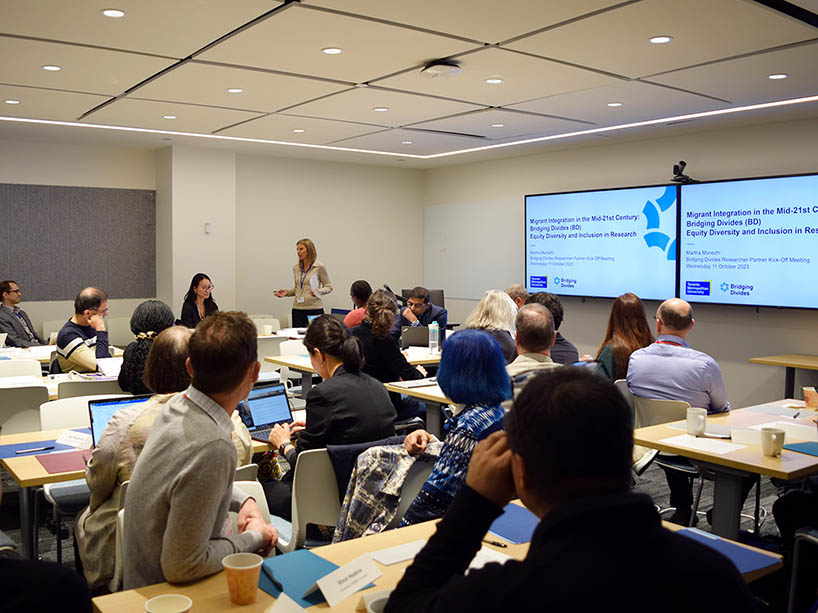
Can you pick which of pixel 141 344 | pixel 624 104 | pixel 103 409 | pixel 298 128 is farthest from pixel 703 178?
pixel 103 409

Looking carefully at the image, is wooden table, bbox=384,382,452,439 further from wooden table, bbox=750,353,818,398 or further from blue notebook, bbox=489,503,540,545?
wooden table, bbox=750,353,818,398

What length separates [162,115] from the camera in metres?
6.91

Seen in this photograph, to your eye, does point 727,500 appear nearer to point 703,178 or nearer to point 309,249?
point 703,178

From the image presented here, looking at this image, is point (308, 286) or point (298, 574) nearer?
point (298, 574)

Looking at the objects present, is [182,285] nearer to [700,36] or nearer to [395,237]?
[395,237]

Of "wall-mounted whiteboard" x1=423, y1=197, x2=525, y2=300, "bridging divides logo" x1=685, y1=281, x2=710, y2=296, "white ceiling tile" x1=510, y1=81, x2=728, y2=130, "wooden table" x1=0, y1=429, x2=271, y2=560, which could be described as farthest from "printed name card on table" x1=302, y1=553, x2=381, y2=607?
"wall-mounted whiteboard" x1=423, y1=197, x2=525, y2=300

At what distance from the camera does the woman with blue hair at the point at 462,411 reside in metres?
2.32

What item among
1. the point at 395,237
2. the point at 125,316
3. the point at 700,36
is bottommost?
the point at 125,316

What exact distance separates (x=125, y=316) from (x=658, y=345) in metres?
7.12

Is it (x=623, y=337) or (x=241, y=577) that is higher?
(x=623, y=337)

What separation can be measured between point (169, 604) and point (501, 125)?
6.44 m

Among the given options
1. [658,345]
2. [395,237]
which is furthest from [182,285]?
[658,345]

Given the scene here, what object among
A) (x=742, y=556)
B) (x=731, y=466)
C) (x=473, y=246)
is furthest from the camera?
(x=473, y=246)

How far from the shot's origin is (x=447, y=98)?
19.7 feet
